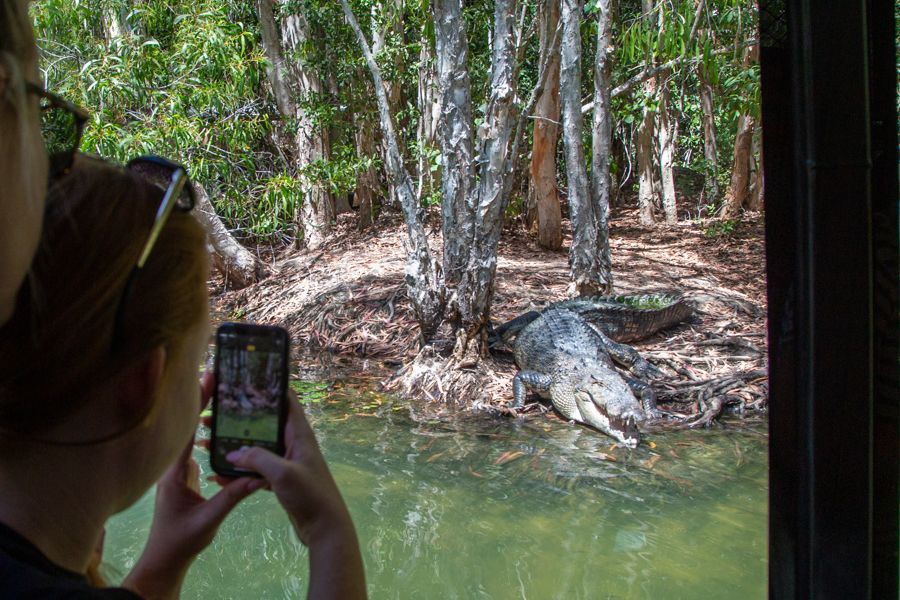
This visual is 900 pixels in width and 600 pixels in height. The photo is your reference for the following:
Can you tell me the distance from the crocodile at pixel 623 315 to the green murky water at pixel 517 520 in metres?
2.37

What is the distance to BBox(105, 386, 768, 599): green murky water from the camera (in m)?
2.68

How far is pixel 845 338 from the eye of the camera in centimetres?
105

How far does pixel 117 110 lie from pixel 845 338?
6687 mm

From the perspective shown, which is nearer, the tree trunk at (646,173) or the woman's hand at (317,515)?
the woman's hand at (317,515)

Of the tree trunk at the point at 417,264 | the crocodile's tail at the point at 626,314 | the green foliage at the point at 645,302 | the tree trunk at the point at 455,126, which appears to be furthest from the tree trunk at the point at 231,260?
the green foliage at the point at 645,302

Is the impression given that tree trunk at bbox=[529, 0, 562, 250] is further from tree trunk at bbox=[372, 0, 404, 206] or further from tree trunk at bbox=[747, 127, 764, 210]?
tree trunk at bbox=[747, 127, 764, 210]

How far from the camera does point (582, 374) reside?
19.0ft

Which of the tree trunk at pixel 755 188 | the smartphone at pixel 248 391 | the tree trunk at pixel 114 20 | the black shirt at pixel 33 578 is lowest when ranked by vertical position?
the black shirt at pixel 33 578

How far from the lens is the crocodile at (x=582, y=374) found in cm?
512

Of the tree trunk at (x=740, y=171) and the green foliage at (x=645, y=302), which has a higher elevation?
the tree trunk at (x=740, y=171)

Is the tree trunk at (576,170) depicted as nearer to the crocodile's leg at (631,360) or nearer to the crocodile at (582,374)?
the crocodile at (582,374)

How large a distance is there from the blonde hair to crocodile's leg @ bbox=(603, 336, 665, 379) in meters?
5.81

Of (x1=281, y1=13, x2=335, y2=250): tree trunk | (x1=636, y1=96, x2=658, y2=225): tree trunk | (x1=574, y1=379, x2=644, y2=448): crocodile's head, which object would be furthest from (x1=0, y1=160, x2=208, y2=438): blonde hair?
(x1=636, y1=96, x2=658, y2=225): tree trunk

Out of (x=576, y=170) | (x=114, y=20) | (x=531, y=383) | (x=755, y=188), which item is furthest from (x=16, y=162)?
(x=755, y=188)
